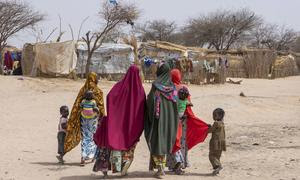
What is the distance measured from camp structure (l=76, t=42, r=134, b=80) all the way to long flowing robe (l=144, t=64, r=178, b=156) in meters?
19.0

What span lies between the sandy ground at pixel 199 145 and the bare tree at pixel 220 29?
36145 mm

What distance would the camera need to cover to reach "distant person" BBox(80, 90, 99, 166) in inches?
318

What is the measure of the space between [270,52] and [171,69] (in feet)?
98.9

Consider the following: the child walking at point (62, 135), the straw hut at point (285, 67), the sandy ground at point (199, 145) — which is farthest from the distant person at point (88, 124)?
the straw hut at point (285, 67)

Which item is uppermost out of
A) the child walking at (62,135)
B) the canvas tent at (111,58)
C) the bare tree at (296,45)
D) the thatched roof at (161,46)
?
the bare tree at (296,45)

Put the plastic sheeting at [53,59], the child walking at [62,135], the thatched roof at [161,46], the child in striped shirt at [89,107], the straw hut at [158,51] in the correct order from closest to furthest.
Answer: the child in striped shirt at [89,107]
the child walking at [62,135]
the plastic sheeting at [53,59]
the straw hut at [158,51]
the thatched roof at [161,46]

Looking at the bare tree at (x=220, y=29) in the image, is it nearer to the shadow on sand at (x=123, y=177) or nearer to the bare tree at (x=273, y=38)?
the bare tree at (x=273, y=38)

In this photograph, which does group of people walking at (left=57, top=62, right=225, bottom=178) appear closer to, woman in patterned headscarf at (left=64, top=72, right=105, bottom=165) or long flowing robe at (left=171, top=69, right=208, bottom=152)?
long flowing robe at (left=171, top=69, right=208, bottom=152)

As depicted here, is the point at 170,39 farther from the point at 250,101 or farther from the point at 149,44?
the point at 250,101

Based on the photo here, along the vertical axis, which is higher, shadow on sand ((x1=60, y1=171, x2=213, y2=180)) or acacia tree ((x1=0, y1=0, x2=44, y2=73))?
acacia tree ((x1=0, y1=0, x2=44, y2=73))

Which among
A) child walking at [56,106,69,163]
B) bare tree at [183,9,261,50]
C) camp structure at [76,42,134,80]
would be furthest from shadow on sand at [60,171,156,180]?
bare tree at [183,9,261,50]

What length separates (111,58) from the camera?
2611 cm

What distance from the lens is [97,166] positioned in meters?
7.03

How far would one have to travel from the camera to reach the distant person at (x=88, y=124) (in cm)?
808
